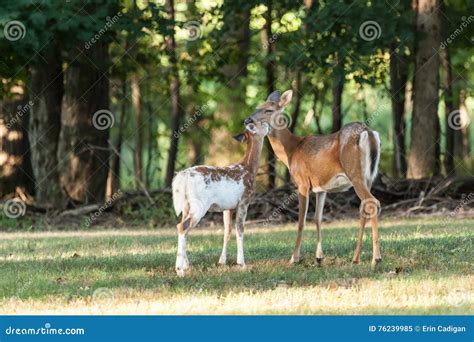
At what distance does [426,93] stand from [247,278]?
1286 cm

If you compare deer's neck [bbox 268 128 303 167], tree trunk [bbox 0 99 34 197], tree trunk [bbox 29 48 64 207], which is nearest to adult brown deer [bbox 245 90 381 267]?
deer's neck [bbox 268 128 303 167]

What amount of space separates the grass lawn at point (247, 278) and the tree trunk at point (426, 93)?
6712 mm

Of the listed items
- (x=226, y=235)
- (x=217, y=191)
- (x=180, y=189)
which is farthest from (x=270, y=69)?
(x=180, y=189)

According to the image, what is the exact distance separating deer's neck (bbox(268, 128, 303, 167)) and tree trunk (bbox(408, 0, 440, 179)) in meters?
10.2

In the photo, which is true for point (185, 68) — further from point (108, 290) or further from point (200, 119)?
point (108, 290)

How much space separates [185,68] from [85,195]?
5.00 metres

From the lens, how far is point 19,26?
66.6 ft

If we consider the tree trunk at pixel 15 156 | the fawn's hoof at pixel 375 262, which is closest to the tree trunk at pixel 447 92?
the tree trunk at pixel 15 156

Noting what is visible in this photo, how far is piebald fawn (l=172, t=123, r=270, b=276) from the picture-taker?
11.5 m

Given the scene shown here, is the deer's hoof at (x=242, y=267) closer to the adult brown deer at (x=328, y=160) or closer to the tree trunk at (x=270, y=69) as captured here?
the adult brown deer at (x=328, y=160)

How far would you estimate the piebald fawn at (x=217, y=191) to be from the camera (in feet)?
37.8

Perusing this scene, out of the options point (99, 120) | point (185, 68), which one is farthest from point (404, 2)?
point (99, 120)

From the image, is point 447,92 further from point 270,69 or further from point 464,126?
point 464,126

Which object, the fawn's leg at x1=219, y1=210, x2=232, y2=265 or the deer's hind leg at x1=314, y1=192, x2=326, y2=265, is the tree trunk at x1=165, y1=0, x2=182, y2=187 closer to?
the deer's hind leg at x1=314, y1=192, x2=326, y2=265
